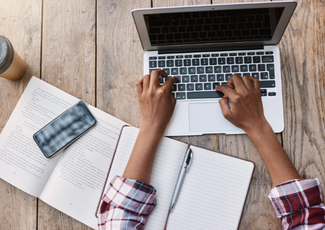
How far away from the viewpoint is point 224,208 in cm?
63

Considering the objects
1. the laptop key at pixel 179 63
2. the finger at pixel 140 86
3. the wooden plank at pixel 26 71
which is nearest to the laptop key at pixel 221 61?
the laptop key at pixel 179 63

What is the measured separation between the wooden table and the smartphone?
5cm

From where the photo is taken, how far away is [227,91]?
0.65 metres

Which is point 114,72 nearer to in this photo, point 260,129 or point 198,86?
point 198,86

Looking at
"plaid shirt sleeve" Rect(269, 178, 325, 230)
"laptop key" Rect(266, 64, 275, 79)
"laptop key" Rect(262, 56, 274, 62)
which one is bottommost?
"plaid shirt sleeve" Rect(269, 178, 325, 230)

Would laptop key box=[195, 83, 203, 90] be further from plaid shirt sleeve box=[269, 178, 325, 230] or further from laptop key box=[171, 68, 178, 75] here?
plaid shirt sleeve box=[269, 178, 325, 230]

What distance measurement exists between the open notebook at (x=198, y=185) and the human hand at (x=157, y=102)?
0.17 feet

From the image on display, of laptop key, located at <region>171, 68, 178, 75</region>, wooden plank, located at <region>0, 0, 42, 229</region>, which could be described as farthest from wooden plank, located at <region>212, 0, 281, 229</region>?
wooden plank, located at <region>0, 0, 42, 229</region>

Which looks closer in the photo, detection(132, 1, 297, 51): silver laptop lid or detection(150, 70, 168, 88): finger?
detection(132, 1, 297, 51): silver laptop lid

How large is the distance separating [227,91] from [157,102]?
7.4 inches

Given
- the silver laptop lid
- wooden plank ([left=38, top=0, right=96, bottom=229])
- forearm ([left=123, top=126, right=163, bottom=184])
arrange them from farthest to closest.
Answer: wooden plank ([left=38, top=0, right=96, bottom=229]) < forearm ([left=123, top=126, right=163, bottom=184]) < the silver laptop lid

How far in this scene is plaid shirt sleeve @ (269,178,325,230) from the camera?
1.84ft

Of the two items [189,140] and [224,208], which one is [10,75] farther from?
[224,208]

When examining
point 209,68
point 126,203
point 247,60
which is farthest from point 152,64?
point 126,203
